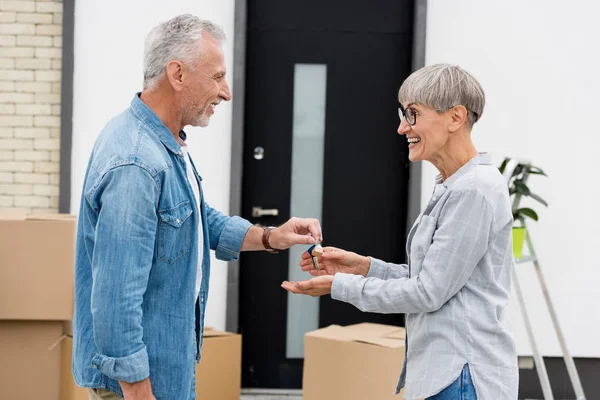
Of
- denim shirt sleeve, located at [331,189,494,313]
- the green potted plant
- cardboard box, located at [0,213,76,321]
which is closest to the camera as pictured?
denim shirt sleeve, located at [331,189,494,313]

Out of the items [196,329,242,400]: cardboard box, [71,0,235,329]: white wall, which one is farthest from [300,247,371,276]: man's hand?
[71,0,235,329]: white wall

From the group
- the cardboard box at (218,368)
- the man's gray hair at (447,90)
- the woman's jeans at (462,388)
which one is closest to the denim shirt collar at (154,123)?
the man's gray hair at (447,90)

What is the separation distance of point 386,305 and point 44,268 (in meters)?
1.76

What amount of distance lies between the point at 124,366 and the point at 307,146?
2.74 metres

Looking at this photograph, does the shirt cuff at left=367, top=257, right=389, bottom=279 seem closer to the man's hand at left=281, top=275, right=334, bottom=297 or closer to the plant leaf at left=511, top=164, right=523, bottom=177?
the man's hand at left=281, top=275, right=334, bottom=297

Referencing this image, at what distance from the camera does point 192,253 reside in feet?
5.45

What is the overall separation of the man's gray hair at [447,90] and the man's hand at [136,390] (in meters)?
0.91

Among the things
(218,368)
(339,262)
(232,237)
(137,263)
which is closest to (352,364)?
(218,368)

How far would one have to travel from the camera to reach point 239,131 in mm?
3951

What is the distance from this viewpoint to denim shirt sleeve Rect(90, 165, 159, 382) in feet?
4.92

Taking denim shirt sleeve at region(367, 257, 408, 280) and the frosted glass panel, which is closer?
denim shirt sleeve at region(367, 257, 408, 280)

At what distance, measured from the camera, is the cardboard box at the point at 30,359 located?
3.10 meters

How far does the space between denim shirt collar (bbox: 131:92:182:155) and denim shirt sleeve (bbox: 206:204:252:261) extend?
0.46m

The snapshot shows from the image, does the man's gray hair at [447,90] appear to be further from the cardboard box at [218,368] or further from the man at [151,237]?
the cardboard box at [218,368]
